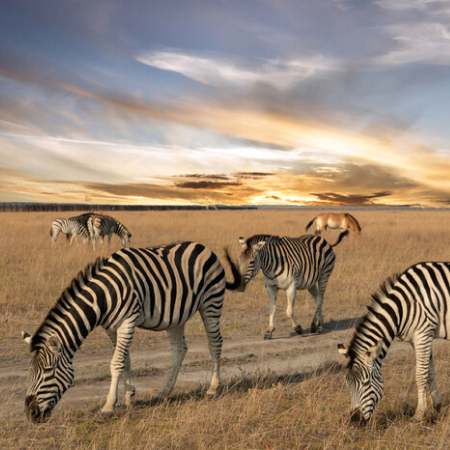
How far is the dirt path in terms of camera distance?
6037 mm

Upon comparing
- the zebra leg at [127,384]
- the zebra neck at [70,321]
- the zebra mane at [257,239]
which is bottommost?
the zebra leg at [127,384]

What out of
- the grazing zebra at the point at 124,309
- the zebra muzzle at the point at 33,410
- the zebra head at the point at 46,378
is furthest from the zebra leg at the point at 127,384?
the zebra muzzle at the point at 33,410

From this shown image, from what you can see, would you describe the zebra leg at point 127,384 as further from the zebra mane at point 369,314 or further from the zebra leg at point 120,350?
the zebra mane at point 369,314

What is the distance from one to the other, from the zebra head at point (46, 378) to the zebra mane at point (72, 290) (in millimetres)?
42

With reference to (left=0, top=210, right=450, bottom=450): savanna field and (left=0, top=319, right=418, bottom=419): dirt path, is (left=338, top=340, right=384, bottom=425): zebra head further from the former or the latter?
(left=0, top=319, right=418, bottom=419): dirt path

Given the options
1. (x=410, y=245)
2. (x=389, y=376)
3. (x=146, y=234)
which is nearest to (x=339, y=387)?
(x=389, y=376)

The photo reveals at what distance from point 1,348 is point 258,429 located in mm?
5491

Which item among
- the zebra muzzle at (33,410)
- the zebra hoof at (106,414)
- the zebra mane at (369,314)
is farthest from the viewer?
the zebra hoof at (106,414)

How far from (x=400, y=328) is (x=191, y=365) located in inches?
143

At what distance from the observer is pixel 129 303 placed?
5.03 m

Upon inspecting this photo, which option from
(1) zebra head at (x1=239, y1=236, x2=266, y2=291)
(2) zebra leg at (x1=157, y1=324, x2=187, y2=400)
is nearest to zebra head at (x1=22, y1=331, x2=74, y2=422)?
(2) zebra leg at (x1=157, y1=324, x2=187, y2=400)

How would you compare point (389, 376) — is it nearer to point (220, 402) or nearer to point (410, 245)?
A: point (220, 402)

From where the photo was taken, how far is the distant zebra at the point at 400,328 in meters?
4.57

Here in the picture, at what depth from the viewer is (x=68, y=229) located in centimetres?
2355
